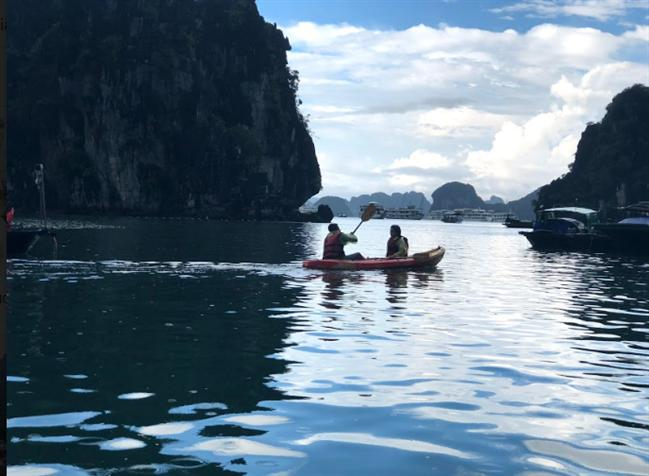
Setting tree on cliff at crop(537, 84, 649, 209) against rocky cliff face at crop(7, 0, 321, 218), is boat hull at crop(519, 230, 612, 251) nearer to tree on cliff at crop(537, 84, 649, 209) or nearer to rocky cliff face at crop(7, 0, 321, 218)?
rocky cliff face at crop(7, 0, 321, 218)

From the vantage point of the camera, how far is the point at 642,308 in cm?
1759

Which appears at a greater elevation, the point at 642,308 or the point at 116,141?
the point at 116,141

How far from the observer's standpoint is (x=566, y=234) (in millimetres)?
43781

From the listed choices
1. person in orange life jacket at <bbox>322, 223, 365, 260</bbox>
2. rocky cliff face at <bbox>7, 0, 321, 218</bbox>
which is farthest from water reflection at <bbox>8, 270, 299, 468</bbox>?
rocky cliff face at <bbox>7, 0, 321, 218</bbox>

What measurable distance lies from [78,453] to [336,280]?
16916mm

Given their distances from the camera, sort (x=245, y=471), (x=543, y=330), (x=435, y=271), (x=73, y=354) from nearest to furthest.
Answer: (x=245, y=471) < (x=73, y=354) < (x=543, y=330) < (x=435, y=271)

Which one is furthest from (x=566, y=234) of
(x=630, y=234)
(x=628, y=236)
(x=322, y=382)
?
(x=322, y=382)

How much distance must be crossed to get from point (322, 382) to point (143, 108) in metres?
112

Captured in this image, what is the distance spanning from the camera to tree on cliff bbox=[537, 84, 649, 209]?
123 meters

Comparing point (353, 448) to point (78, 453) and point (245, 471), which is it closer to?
point (245, 471)

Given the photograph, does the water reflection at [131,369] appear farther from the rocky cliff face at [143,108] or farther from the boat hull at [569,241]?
the rocky cliff face at [143,108]

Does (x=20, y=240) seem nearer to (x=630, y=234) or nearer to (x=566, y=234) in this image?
(x=566, y=234)

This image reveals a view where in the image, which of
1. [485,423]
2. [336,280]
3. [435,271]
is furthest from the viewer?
[435,271]

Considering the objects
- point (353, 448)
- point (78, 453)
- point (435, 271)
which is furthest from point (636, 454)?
point (435, 271)
